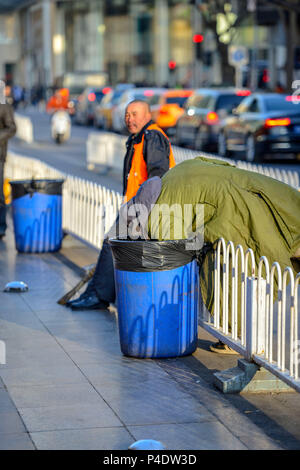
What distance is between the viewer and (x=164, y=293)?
24.2 ft

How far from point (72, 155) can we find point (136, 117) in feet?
73.0

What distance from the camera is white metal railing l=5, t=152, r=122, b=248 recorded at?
456 inches

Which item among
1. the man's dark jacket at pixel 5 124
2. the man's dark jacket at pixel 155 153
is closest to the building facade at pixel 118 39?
the man's dark jacket at pixel 5 124

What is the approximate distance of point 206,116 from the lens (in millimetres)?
28422

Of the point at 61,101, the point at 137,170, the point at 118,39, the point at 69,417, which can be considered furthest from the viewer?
the point at 118,39

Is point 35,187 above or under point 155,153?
under

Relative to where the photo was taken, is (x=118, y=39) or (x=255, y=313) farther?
(x=118, y=39)

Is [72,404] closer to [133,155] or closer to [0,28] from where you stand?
[133,155]

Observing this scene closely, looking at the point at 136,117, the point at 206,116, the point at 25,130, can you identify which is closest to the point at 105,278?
the point at 136,117

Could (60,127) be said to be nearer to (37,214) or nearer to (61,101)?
(61,101)

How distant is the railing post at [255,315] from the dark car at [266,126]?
59.3 feet

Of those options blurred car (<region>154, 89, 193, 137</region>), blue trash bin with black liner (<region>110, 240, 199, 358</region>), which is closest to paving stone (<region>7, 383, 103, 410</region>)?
blue trash bin with black liner (<region>110, 240, 199, 358</region>)

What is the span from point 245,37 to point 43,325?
201 ft
